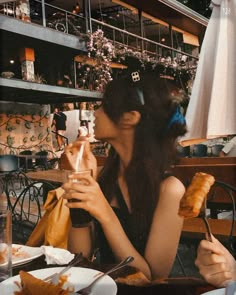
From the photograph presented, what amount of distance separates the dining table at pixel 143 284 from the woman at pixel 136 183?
12 cm

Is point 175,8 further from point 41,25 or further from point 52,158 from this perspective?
point 52,158

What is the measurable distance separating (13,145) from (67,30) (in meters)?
0.64

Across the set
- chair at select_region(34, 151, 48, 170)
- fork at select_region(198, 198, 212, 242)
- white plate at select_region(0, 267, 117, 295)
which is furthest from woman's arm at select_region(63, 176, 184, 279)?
white plate at select_region(0, 267, 117, 295)

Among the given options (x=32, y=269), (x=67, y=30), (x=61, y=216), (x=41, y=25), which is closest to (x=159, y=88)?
(x=67, y=30)

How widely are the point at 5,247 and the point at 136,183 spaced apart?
0.61m

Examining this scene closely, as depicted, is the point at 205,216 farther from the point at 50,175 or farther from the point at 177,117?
the point at 50,175

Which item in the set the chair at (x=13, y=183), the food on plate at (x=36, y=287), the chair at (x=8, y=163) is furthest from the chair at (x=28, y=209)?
the food on plate at (x=36, y=287)

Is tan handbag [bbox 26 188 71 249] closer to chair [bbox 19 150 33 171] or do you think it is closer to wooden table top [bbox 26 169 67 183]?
wooden table top [bbox 26 169 67 183]

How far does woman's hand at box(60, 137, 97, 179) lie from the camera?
5.82 ft

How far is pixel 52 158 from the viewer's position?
Answer: 6.22 feet

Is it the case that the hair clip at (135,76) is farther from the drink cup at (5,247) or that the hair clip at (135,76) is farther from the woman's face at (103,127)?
the drink cup at (5,247)

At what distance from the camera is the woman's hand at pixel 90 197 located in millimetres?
1754

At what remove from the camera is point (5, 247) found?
149cm

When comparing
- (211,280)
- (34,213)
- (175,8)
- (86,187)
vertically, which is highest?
(175,8)
